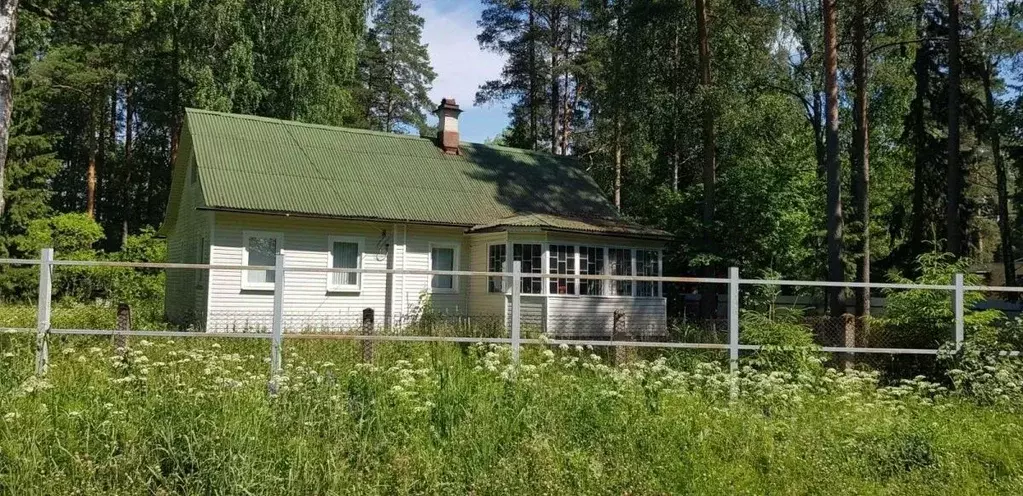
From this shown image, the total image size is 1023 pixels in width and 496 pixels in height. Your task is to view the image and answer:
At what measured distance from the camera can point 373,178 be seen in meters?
17.7

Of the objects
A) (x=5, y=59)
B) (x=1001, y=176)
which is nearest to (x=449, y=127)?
(x=5, y=59)

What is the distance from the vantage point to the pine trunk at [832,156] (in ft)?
46.6

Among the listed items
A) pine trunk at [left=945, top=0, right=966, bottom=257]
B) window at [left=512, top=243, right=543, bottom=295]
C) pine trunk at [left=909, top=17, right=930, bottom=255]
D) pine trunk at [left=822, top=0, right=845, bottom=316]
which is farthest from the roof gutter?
pine trunk at [left=909, top=17, right=930, bottom=255]

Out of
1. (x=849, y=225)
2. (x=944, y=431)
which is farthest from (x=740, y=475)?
(x=849, y=225)

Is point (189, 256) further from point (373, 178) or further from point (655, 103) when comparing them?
point (655, 103)

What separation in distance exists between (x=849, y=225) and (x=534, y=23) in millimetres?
17213

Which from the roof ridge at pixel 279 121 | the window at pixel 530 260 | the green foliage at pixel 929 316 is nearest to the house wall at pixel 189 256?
the roof ridge at pixel 279 121

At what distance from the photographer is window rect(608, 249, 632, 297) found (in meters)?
16.5

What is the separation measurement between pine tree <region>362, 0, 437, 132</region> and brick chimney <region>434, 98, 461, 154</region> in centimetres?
1732

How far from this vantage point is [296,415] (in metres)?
5.24

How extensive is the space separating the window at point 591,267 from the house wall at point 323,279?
2911mm

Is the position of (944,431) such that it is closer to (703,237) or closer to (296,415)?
(296,415)

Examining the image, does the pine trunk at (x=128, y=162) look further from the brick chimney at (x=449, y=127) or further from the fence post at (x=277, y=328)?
the fence post at (x=277, y=328)

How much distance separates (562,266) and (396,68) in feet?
81.7
